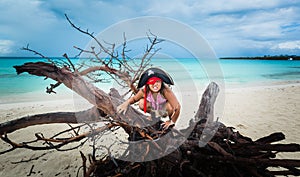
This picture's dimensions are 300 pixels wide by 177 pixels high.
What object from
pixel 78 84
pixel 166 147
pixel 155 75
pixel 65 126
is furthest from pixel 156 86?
pixel 65 126

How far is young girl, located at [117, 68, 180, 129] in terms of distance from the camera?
2014 millimetres

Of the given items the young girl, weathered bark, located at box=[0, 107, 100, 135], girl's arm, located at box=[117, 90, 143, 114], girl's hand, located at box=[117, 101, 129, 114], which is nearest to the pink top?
the young girl

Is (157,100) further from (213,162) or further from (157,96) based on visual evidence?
(213,162)

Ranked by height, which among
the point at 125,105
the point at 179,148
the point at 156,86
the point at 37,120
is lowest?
the point at 179,148

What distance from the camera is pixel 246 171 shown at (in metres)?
2.01

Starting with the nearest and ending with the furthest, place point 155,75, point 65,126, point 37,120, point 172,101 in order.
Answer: point 155,75, point 172,101, point 37,120, point 65,126

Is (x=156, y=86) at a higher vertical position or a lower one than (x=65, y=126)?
higher

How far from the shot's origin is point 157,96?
2131mm

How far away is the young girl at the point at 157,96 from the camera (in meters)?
2.01

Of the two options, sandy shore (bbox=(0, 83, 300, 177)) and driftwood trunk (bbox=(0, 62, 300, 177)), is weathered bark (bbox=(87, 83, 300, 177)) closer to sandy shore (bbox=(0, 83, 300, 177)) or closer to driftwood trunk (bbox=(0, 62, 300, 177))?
driftwood trunk (bbox=(0, 62, 300, 177))

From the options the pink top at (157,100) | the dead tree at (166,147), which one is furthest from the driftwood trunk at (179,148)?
the pink top at (157,100)

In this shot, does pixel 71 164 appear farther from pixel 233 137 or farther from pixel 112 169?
pixel 233 137

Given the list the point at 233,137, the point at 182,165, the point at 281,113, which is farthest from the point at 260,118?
the point at 182,165

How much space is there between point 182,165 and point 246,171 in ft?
2.00
